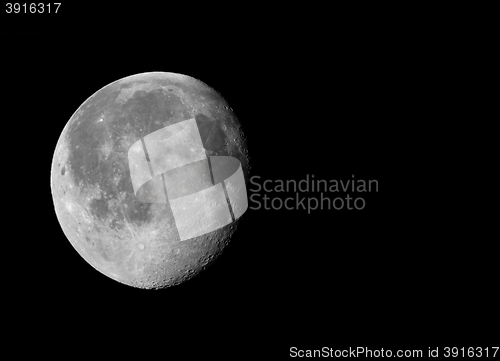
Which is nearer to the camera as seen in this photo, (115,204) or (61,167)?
(115,204)

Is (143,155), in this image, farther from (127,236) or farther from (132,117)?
(127,236)

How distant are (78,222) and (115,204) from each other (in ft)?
2.04

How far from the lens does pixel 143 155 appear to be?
4.63 metres

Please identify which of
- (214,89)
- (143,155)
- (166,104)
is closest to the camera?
(143,155)

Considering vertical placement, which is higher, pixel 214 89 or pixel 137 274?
pixel 214 89

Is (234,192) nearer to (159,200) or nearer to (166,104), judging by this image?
(159,200)

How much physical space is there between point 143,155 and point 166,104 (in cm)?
68

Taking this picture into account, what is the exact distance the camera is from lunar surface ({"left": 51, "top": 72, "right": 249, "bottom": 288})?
4.71 metres

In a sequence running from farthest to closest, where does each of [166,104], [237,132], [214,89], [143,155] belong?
1. [214,89]
2. [237,132]
3. [166,104]
4. [143,155]

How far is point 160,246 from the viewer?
4879mm

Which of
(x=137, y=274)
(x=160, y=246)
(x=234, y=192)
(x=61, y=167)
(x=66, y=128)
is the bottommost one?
(x=137, y=274)

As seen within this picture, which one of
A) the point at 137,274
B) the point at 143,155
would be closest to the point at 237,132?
the point at 143,155

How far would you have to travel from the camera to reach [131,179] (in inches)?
183

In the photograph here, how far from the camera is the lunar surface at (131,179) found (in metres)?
4.71
